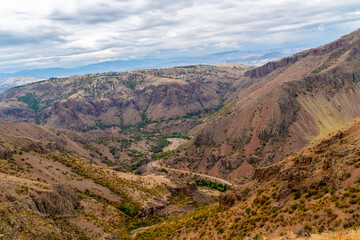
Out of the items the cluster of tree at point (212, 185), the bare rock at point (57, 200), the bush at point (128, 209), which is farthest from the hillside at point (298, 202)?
the cluster of tree at point (212, 185)

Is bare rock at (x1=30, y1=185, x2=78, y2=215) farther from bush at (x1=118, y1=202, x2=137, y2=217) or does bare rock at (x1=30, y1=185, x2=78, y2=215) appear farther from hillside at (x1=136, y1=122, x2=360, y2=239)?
hillside at (x1=136, y1=122, x2=360, y2=239)

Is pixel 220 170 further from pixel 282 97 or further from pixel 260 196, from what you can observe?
pixel 260 196

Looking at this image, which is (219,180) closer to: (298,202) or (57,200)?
(57,200)

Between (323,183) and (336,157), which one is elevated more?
(336,157)

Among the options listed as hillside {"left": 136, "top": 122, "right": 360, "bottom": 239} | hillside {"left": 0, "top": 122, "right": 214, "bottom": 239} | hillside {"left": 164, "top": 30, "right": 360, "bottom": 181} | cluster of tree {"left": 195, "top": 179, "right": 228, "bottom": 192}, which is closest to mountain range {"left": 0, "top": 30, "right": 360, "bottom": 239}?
hillside {"left": 136, "top": 122, "right": 360, "bottom": 239}

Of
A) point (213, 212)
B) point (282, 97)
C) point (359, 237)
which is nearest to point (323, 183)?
point (359, 237)

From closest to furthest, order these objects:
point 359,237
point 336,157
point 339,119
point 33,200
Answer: point 359,237, point 336,157, point 33,200, point 339,119

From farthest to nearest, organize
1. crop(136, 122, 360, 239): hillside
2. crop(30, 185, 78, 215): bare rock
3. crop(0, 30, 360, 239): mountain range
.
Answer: crop(30, 185, 78, 215): bare rock < crop(0, 30, 360, 239): mountain range < crop(136, 122, 360, 239): hillside

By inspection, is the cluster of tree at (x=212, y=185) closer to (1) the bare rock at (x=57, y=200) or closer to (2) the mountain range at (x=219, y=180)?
(2) the mountain range at (x=219, y=180)

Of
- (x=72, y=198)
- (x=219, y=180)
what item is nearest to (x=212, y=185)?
(x=219, y=180)
